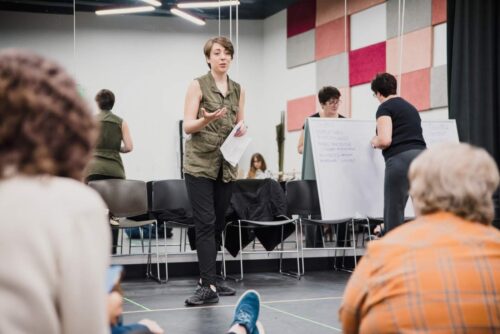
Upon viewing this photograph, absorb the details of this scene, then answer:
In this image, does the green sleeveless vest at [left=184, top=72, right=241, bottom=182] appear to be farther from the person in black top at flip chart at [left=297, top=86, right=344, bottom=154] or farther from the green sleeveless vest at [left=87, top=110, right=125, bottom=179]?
the person in black top at flip chart at [left=297, top=86, right=344, bottom=154]

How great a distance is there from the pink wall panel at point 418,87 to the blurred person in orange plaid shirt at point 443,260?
19.4 feet

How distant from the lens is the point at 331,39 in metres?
8.63

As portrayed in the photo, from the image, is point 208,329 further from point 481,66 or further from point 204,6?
point 204,6

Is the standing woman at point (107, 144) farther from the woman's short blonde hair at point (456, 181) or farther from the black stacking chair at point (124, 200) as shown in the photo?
the woman's short blonde hair at point (456, 181)

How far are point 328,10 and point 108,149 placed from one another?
14.4ft

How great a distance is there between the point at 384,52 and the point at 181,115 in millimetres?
2474

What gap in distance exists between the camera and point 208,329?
3.24m

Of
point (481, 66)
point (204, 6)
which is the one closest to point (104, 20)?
point (204, 6)

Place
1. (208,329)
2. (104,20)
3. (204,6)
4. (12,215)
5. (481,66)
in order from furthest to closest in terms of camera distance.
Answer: (204,6)
(104,20)
(481,66)
(208,329)
(12,215)

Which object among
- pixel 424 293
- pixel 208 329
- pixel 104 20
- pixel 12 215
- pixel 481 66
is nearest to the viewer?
pixel 12 215

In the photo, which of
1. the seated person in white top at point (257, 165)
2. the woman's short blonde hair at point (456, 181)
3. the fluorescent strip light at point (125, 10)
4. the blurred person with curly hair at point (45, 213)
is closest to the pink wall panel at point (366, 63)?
the seated person in white top at point (257, 165)

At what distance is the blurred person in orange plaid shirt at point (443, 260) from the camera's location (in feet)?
4.54

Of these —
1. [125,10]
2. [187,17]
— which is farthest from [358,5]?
[125,10]

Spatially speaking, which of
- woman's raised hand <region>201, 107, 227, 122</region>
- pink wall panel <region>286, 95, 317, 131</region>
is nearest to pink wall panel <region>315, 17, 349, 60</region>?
pink wall panel <region>286, 95, 317, 131</region>
